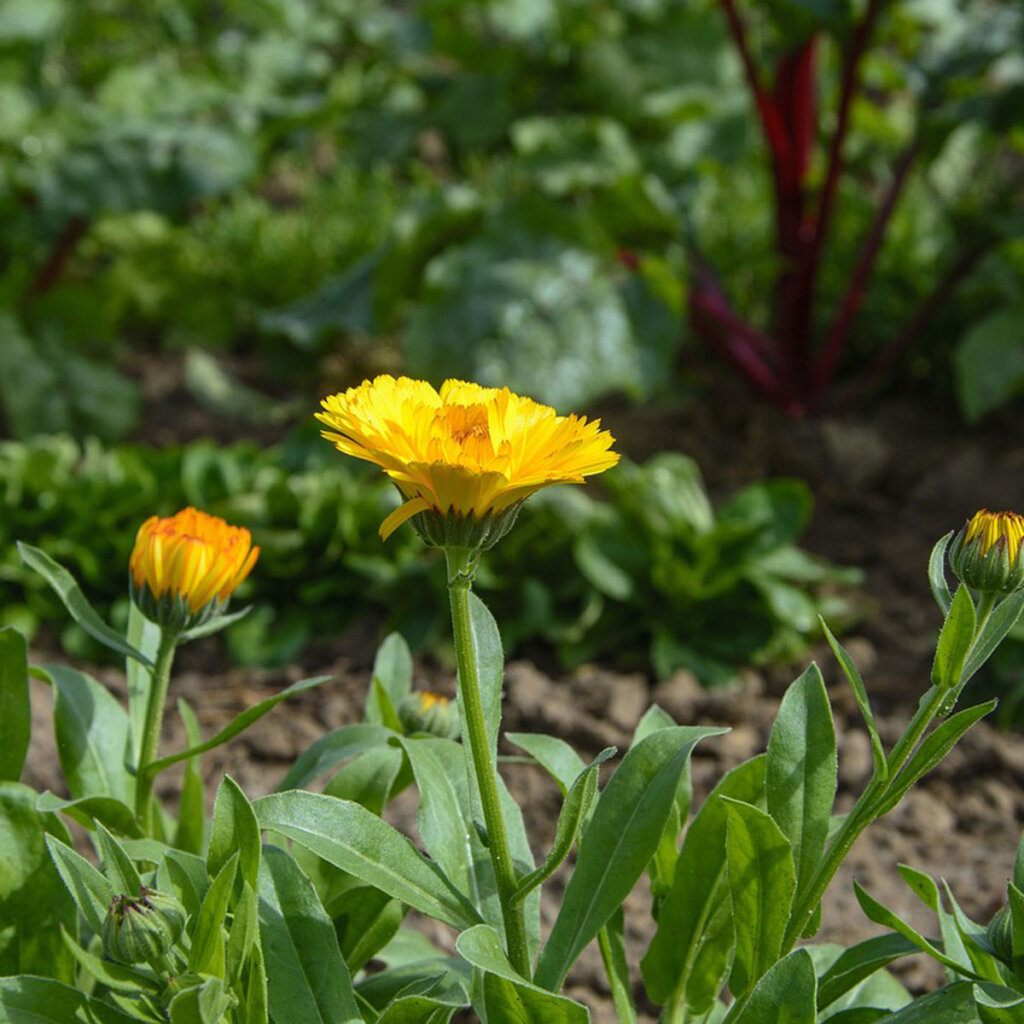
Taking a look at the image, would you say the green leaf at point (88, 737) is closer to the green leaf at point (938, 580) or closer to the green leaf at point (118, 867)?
the green leaf at point (118, 867)

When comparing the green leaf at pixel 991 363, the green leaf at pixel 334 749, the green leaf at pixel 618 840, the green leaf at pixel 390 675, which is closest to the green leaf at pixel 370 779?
the green leaf at pixel 334 749

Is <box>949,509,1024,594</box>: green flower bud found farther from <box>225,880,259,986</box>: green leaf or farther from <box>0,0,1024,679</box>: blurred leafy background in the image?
<box>0,0,1024,679</box>: blurred leafy background

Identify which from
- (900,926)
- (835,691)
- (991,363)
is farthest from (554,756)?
(991,363)

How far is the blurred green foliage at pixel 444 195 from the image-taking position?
316 centimetres

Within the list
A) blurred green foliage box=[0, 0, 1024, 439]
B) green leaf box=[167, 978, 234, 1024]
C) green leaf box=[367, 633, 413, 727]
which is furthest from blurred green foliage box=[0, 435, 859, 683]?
green leaf box=[167, 978, 234, 1024]

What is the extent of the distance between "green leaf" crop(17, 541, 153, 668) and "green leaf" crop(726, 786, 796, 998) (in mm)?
538

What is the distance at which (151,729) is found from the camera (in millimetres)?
1327

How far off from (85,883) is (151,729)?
245mm

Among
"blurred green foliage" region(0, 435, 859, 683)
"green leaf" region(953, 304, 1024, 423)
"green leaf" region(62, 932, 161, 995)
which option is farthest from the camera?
"green leaf" region(953, 304, 1024, 423)

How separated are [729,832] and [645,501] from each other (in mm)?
1534

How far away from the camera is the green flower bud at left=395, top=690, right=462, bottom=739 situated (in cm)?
148

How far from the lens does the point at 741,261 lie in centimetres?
385

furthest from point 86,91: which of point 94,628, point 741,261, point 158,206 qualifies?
point 94,628

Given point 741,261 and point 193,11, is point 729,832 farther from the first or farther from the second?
point 193,11
